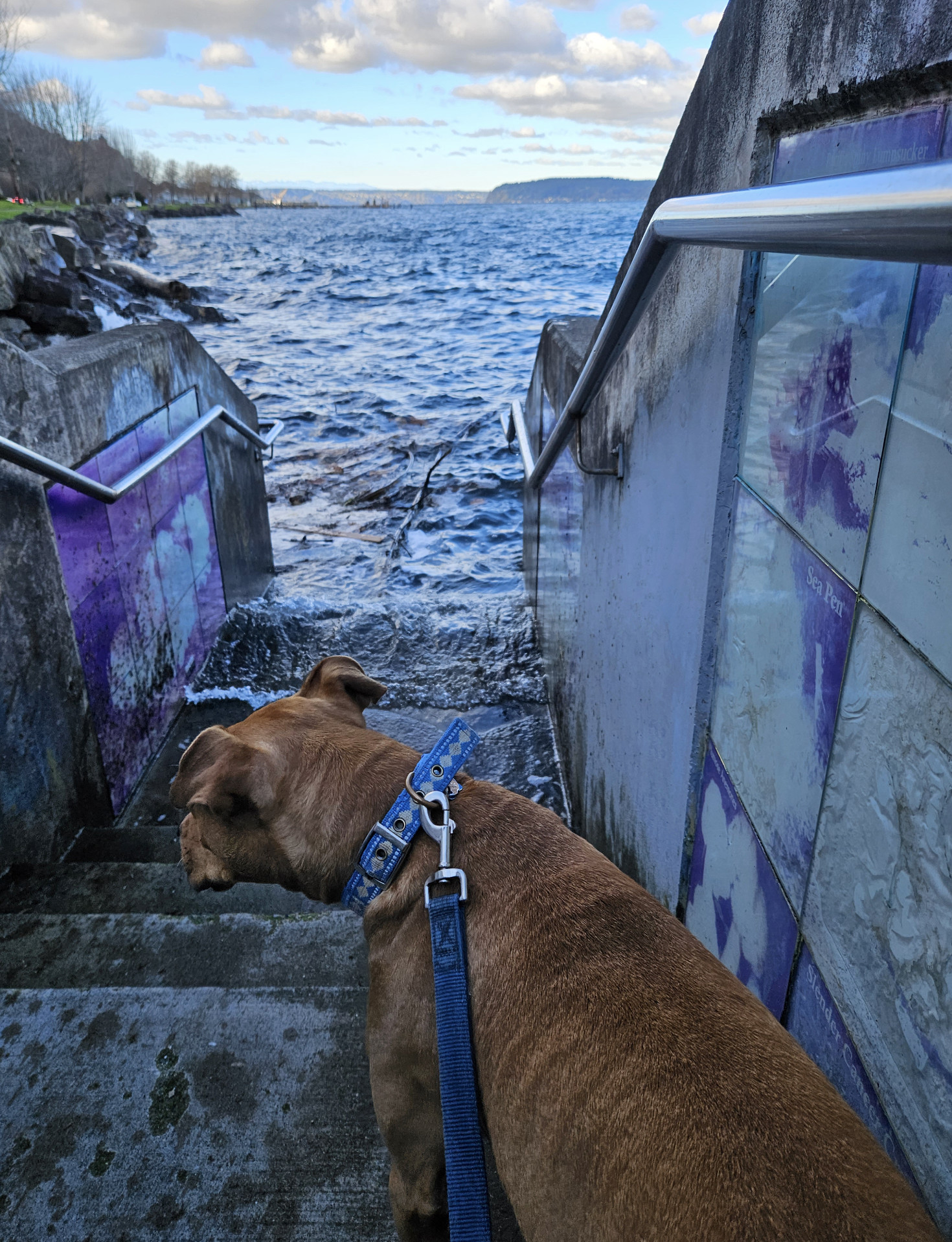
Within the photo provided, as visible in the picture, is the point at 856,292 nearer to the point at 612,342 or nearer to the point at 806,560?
the point at 806,560

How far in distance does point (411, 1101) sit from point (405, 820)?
0.69 m

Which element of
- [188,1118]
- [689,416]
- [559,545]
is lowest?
[188,1118]

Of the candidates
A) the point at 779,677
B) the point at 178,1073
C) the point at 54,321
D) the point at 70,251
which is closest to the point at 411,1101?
the point at 178,1073

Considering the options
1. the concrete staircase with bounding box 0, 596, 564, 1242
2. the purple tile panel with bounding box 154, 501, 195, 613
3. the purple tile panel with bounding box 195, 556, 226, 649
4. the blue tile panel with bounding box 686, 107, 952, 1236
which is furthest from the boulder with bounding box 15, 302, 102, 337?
the blue tile panel with bounding box 686, 107, 952, 1236

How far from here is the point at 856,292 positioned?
1.40 meters

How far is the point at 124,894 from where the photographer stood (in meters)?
3.55

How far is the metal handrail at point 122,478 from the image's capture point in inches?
133

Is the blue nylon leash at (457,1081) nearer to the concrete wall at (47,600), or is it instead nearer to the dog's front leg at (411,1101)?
the dog's front leg at (411,1101)

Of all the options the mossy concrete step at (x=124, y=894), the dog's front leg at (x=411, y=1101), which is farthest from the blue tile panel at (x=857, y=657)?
the mossy concrete step at (x=124, y=894)

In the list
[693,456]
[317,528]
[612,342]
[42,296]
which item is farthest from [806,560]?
[42,296]

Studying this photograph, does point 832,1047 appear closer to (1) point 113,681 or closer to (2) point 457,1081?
(2) point 457,1081

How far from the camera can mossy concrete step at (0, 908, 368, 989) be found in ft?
9.29

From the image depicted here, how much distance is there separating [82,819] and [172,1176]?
2.46 meters

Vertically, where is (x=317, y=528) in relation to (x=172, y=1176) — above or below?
below
